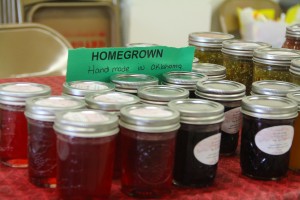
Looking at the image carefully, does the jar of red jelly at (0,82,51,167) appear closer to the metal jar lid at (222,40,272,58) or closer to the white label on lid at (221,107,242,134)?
the white label on lid at (221,107,242,134)

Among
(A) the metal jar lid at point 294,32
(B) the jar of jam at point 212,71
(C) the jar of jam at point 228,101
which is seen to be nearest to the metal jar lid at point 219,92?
(C) the jar of jam at point 228,101

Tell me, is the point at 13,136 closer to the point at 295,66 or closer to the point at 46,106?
the point at 46,106

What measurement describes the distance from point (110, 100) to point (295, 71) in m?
0.42

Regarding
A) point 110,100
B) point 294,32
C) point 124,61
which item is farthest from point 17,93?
point 294,32

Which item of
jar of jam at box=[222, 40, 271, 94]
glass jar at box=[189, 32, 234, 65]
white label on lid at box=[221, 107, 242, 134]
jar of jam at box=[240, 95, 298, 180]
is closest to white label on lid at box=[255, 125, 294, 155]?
jar of jam at box=[240, 95, 298, 180]

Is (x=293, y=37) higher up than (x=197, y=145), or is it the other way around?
(x=293, y=37)

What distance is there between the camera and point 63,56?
193 centimetres

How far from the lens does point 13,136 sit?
0.88 meters

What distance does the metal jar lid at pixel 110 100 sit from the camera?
2.72 feet

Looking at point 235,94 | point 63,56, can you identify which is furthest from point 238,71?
point 63,56

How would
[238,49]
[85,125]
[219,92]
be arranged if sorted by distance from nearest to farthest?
[85,125] < [219,92] < [238,49]

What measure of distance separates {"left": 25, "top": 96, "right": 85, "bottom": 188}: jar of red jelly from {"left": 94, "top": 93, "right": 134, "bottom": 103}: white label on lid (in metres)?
0.05

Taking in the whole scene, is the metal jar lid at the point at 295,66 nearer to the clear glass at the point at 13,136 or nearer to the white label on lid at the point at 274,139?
the white label on lid at the point at 274,139

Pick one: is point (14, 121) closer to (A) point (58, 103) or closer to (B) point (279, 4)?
(A) point (58, 103)
